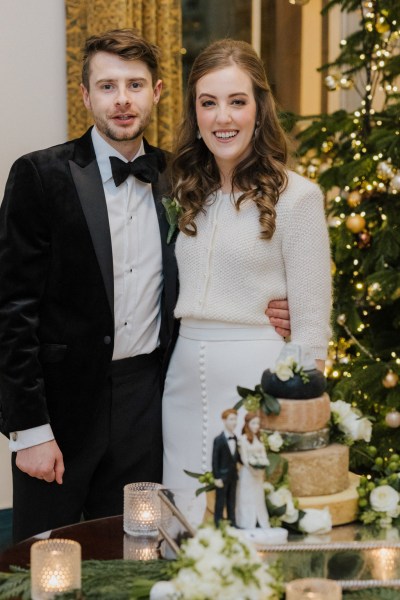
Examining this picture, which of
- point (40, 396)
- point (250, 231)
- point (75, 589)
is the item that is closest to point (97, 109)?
point (250, 231)

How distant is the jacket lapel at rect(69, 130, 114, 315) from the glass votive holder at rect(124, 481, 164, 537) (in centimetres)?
70

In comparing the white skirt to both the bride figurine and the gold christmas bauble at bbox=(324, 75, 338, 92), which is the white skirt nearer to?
the bride figurine

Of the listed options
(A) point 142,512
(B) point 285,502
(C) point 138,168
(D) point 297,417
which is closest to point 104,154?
(C) point 138,168

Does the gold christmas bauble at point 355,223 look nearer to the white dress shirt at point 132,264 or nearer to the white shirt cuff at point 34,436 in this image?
the white dress shirt at point 132,264

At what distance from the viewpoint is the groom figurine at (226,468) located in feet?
6.22

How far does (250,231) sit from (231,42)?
58 centimetres

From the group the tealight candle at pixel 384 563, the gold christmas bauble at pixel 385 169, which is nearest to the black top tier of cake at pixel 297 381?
the tealight candle at pixel 384 563

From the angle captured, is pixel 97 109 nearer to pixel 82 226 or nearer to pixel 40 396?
pixel 82 226

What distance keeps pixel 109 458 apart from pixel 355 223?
1.57m

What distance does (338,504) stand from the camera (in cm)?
200

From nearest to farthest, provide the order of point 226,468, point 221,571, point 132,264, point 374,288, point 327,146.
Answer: point 221,571
point 226,468
point 132,264
point 374,288
point 327,146

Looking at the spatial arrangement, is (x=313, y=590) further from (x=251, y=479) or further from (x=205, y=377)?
(x=205, y=377)

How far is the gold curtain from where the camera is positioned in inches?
165

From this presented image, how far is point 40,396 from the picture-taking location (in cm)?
276
